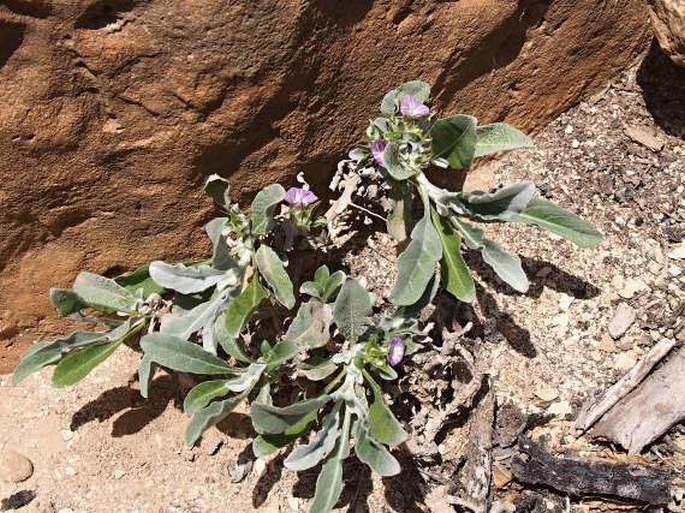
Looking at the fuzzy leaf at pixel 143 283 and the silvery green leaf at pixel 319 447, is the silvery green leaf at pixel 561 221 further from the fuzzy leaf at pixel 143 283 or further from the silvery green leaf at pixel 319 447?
the fuzzy leaf at pixel 143 283

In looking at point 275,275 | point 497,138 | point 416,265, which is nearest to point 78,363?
point 275,275

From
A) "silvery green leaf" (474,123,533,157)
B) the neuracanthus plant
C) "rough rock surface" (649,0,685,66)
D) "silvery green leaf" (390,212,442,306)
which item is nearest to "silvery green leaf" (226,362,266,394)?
the neuracanthus plant

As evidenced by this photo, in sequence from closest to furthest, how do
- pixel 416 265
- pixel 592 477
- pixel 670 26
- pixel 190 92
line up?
pixel 190 92 < pixel 416 265 < pixel 592 477 < pixel 670 26

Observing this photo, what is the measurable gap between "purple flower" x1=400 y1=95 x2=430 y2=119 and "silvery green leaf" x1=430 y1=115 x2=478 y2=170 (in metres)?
0.05

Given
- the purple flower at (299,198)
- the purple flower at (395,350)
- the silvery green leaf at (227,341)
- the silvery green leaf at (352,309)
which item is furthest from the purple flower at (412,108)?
the silvery green leaf at (227,341)

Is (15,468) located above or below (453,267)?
below

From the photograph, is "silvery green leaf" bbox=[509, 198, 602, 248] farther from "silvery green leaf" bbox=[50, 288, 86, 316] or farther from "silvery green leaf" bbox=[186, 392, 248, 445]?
"silvery green leaf" bbox=[50, 288, 86, 316]

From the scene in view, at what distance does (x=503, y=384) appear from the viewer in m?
2.85

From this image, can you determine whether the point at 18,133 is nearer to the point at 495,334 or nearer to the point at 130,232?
the point at 130,232

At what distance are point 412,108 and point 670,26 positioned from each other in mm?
854

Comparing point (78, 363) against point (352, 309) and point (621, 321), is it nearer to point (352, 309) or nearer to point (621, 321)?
point (352, 309)

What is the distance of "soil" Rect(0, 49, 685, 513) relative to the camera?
2773mm

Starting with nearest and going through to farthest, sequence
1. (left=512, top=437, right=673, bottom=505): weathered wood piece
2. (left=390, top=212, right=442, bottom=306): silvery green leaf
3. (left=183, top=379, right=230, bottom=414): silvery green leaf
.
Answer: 1. (left=390, top=212, right=442, bottom=306): silvery green leaf
2. (left=183, top=379, right=230, bottom=414): silvery green leaf
3. (left=512, top=437, right=673, bottom=505): weathered wood piece

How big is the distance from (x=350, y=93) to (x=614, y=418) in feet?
4.02
